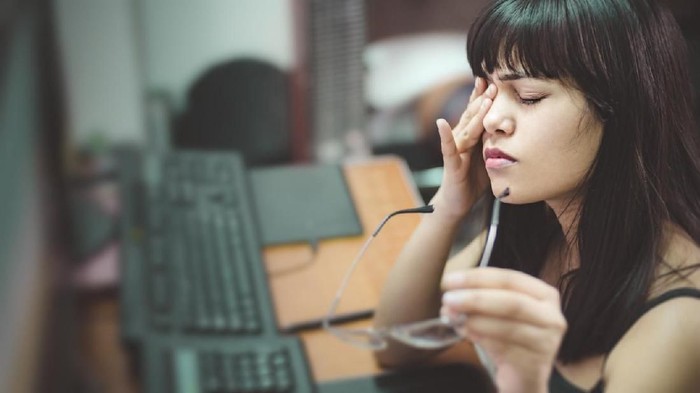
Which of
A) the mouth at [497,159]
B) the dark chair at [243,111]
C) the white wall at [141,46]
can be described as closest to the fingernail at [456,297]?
the mouth at [497,159]

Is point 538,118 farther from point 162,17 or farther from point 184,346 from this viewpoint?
point 162,17

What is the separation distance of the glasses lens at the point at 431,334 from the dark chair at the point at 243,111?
2.37 feet

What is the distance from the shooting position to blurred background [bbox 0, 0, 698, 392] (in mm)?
461

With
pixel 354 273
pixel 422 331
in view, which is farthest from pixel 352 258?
pixel 422 331

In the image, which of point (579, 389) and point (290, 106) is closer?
point (579, 389)

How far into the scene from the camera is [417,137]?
2.60ft

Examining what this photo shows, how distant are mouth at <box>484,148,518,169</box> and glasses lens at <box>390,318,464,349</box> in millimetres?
93

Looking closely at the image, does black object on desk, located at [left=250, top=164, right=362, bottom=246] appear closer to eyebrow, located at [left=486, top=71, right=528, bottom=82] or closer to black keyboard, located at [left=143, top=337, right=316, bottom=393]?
black keyboard, located at [left=143, top=337, right=316, bottom=393]

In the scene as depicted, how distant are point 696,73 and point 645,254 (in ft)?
0.40

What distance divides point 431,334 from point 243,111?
0.84 meters

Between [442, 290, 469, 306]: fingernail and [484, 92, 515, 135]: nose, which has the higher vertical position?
[484, 92, 515, 135]: nose

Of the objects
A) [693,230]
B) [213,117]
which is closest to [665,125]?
[693,230]

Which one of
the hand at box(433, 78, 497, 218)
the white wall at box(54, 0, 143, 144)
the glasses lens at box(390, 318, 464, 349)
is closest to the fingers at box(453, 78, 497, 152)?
the hand at box(433, 78, 497, 218)

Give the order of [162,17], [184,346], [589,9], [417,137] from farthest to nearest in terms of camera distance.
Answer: [162,17], [417,137], [184,346], [589,9]
